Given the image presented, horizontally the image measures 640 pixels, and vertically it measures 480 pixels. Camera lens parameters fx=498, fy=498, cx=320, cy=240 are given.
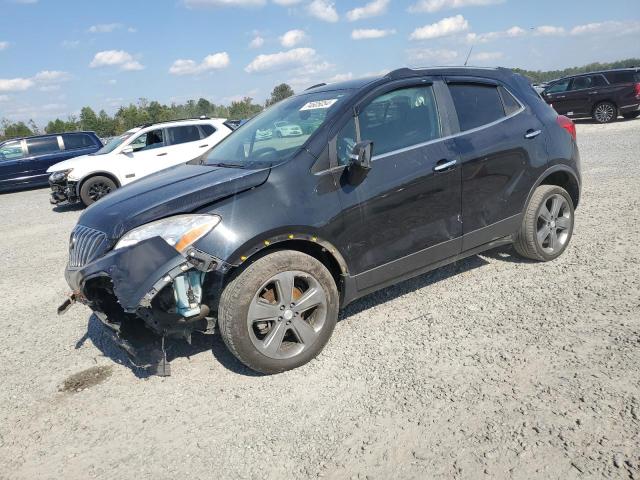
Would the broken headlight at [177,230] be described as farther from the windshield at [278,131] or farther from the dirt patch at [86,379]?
the dirt patch at [86,379]

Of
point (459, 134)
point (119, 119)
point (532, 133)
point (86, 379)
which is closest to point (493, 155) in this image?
point (459, 134)

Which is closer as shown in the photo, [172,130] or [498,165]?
[498,165]

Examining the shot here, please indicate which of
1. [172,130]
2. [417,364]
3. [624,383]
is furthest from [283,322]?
[172,130]

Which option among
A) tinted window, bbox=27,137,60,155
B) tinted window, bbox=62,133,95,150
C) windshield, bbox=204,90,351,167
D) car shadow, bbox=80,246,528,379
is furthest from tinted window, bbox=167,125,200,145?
car shadow, bbox=80,246,528,379

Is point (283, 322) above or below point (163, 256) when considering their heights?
below

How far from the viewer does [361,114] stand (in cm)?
361

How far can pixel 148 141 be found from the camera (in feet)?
36.6

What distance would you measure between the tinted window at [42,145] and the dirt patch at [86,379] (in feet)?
44.7

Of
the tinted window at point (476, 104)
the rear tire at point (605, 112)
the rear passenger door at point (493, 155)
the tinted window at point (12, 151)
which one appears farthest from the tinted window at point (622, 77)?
the tinted window at point (12, 151)

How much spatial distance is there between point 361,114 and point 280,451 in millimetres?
2313

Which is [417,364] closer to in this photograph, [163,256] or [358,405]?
[358,405]

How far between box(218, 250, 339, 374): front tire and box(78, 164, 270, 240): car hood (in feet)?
1.67

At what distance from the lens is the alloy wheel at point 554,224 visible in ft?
15.2

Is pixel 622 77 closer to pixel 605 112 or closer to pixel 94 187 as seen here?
pixel 605 112
